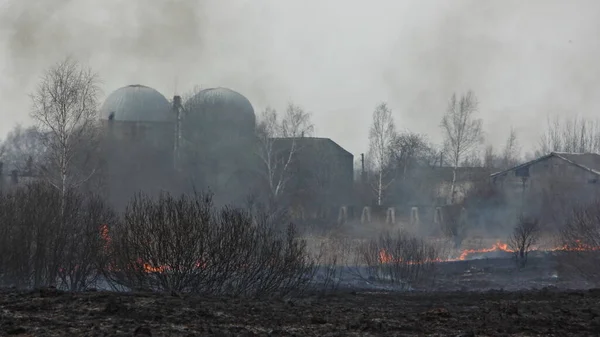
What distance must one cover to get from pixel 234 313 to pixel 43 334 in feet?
9.95

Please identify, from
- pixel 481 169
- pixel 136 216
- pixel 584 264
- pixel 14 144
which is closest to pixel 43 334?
pixel 136 216

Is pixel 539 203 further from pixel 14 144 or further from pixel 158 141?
pixel 14 144

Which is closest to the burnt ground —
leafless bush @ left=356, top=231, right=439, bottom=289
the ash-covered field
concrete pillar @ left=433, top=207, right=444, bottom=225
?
the ash-covered field

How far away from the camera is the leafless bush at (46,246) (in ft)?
54.5

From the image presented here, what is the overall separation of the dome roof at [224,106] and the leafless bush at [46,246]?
33897mm

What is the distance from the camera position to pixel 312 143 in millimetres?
54219

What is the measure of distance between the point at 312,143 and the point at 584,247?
31445 mm

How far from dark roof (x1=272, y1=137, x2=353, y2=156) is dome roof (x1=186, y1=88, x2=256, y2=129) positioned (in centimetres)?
363

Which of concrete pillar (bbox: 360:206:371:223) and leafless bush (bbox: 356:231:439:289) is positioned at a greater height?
concrete pillar (bbox: 360:206:371:223)

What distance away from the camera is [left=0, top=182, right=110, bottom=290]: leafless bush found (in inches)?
655

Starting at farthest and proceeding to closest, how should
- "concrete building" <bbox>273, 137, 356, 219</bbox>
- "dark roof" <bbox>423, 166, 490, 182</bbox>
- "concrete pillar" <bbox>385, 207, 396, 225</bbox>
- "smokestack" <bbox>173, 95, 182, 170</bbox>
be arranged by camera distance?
"dark roof" <bbox>423, 166, 490, 182</bbox>, "concrete building" <bbox>273, 137, 356, 219</bbox>, "smokestack" <bbox>173, 95, 182, 170</bbox>, "concrete pillar" <bbox>385, 207, 396, 225</bbox>

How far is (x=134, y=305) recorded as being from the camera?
1039cm

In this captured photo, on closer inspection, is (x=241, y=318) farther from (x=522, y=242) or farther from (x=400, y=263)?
(x=522, y=242)

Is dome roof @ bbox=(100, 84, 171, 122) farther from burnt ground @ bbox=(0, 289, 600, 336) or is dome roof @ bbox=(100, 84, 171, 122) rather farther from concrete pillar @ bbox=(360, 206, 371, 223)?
burnt ground @ bbox=(0, 289, 600, 336)
